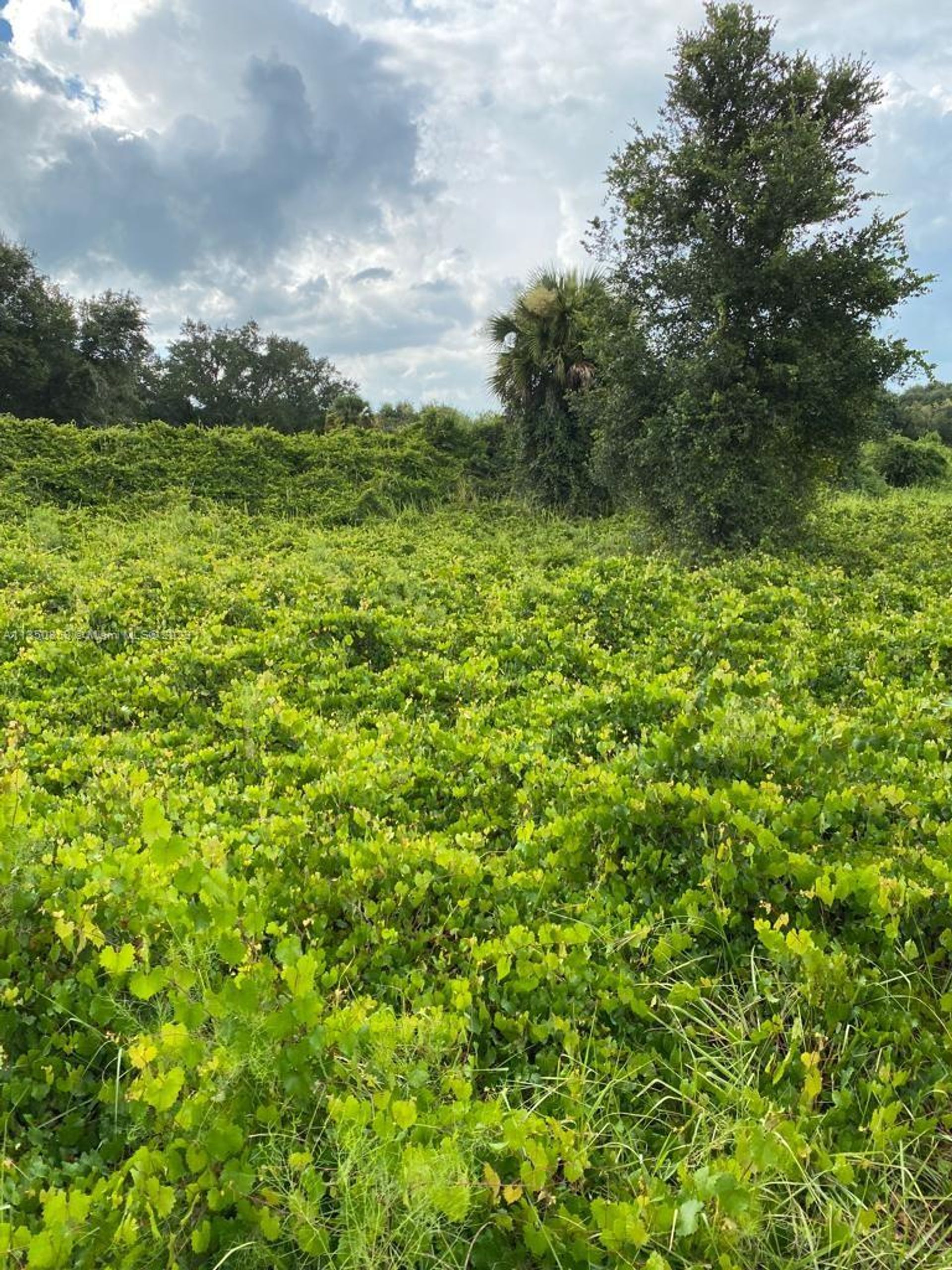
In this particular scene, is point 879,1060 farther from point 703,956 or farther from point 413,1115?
point 413,1115

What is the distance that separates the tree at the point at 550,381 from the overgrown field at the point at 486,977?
39.2 ft

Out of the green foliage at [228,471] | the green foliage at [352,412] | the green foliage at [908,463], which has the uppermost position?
the green foliage at [352,412]

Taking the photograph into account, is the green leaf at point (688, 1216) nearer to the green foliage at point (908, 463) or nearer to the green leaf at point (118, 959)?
the green leaf at point (118, 959)

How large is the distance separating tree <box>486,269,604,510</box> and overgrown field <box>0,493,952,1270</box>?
1196cm

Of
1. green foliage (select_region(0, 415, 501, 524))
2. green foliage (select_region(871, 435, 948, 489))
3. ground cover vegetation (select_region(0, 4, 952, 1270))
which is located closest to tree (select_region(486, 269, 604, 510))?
green foliage (select_region(0, 415, 501, 524))

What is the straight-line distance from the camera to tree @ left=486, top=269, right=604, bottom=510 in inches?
620

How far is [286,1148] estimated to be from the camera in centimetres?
150

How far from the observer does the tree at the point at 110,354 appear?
92.4 feet

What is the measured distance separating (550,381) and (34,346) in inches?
842

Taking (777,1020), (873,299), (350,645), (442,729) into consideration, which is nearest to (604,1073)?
(777,1020)

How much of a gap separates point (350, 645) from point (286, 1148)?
4562mm

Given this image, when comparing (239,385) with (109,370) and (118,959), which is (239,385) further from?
(118,959)
